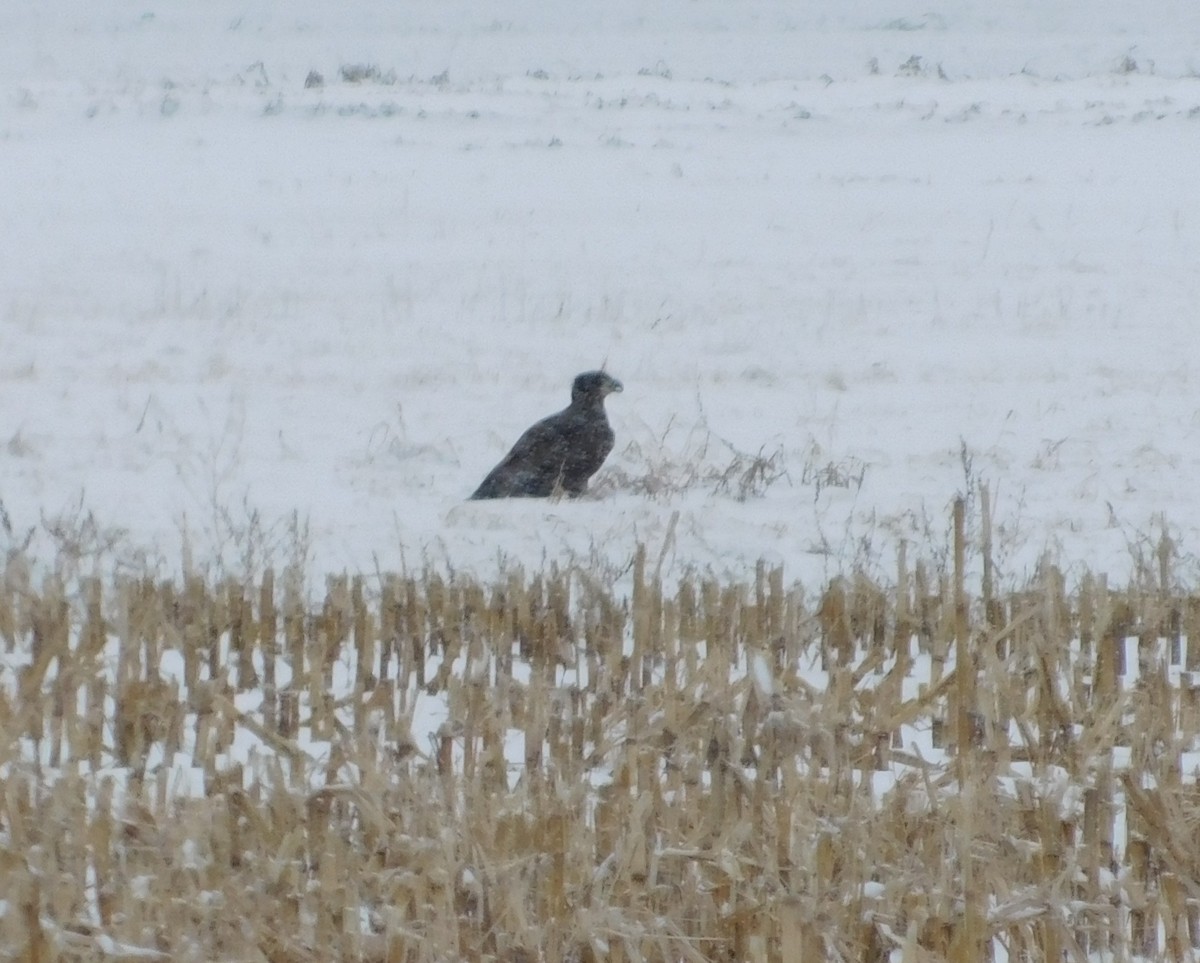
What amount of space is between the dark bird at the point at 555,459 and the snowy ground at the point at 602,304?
242mm

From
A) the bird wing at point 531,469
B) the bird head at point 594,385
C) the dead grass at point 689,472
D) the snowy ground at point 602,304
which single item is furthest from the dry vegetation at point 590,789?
the bird head at point 594,385

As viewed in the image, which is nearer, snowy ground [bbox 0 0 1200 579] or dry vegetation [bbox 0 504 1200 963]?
dry vegetation [bbox 0 504 1200 963]

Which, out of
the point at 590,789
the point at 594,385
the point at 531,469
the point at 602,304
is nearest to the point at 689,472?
the point at 594,385

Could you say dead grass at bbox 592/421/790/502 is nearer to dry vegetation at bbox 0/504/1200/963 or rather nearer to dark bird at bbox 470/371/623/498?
dark bird at bbox 470/371/623/498

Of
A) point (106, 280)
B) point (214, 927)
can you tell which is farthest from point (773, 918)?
point (106, 280)

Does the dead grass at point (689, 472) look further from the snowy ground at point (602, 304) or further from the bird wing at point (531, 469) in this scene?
the bird wing at point (531, 469)

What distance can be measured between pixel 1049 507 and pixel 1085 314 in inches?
243

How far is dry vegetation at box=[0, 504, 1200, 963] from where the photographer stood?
10.3 feet

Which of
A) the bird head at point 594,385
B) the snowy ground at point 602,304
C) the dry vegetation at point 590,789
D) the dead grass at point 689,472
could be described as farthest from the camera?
the bird head at point 594,385

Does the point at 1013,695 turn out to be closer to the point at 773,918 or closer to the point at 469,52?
the point at 773,918

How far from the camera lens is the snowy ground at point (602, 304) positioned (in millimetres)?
8117

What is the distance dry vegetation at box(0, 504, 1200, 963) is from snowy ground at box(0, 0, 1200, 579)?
132cm

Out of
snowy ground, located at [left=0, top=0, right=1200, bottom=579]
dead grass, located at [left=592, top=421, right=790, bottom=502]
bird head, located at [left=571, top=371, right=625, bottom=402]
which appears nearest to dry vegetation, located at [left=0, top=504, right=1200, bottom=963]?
snowy ground, located at [left=0, top=0, right=1200, bottom=579]

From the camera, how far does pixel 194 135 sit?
23312 mm
